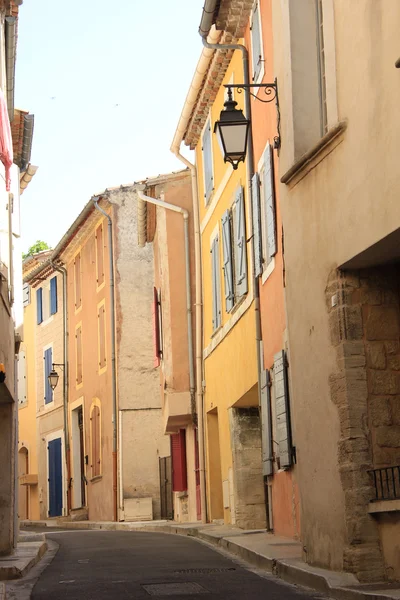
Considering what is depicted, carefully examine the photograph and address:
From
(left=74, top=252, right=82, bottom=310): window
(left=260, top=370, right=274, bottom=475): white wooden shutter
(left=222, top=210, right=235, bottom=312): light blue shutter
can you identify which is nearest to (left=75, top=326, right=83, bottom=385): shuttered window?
(left=74, top=252, right=82, bottom=310): window

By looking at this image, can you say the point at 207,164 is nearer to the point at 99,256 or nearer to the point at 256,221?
the point at 256,221

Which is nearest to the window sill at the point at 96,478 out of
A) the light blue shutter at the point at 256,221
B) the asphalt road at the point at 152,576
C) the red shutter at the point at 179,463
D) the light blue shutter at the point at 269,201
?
the red shutter at the point at 179,463

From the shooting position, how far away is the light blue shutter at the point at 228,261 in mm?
17531

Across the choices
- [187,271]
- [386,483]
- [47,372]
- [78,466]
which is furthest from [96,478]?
[386,483]

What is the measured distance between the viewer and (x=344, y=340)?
344 inches

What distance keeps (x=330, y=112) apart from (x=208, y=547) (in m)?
7.13

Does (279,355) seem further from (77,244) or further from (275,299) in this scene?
(77,244)

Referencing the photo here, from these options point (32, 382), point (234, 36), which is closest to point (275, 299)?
point (234, 36)

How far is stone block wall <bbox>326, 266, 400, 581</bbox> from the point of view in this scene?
8555 millimetres

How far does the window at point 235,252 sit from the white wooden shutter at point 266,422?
2.02 metres

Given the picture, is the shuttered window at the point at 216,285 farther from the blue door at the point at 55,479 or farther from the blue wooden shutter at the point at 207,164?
the blue door at the point at 55,479

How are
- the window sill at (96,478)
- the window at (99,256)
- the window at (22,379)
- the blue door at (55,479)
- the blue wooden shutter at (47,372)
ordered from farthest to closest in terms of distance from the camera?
the window at (22,379) < the blue wooden shutter at (47,372) < the blue door at (55,479) < the window at (99,256) < the window sill at (96,478)

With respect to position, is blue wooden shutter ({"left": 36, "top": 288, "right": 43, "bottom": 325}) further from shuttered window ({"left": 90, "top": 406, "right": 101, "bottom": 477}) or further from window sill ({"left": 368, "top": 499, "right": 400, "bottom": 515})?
window sill ({"left": 368, "top": 499, "right": 400, "bottom": 515})

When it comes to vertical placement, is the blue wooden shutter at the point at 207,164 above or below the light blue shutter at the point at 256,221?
above
